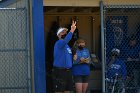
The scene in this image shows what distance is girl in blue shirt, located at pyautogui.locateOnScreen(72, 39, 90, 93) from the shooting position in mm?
10070

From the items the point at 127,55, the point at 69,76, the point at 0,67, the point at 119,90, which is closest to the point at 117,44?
the point at 127,55

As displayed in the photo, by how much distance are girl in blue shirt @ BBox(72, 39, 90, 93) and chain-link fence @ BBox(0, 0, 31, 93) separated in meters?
1.50

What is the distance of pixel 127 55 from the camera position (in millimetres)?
11102

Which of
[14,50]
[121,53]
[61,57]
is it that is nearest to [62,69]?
[61,57]

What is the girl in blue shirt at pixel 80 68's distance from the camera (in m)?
10.1

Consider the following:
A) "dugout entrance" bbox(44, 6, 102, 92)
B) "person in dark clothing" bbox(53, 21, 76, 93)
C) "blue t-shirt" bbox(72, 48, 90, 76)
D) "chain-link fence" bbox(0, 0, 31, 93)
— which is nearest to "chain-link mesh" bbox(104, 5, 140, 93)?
"blue t-shirt" bbox(72, 48, 90, 76)

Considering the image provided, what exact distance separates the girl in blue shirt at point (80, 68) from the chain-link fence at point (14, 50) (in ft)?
4.94

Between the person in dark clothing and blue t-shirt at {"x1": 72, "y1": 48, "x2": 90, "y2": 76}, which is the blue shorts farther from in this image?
the person in dark clothing

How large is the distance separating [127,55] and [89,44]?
3342mm

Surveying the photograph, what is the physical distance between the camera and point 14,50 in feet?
29.9

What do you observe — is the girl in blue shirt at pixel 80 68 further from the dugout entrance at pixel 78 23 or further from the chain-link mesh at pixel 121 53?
the dugout entrance at pixel 78 23

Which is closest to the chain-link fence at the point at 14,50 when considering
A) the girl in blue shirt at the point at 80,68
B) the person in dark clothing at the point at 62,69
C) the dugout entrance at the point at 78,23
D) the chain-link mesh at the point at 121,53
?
the person in dark clothing at the point at 62,69

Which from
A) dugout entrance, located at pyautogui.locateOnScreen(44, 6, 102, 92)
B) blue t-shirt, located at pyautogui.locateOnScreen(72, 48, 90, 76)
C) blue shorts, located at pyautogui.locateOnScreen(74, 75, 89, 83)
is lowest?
blue shorts, located at pyautogui.locateOnScreen(74, 75, 89, 83)

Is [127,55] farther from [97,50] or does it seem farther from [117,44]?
[97,50]
